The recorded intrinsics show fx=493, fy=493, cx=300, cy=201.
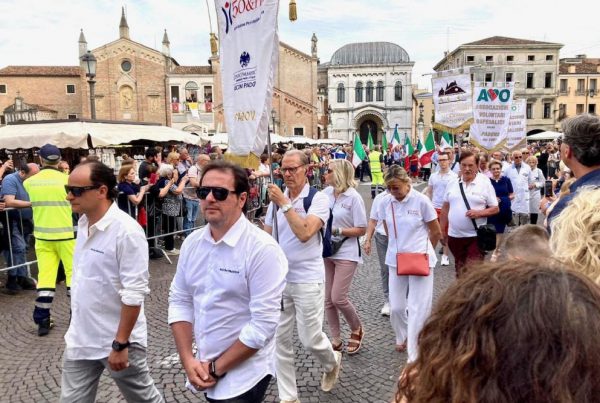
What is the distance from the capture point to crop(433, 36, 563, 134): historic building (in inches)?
2729

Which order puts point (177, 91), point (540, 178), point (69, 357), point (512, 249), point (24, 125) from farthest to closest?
point (177, 91)
point (24, 125)
point (540, 178)
point (69, 357)
point (512, 249)

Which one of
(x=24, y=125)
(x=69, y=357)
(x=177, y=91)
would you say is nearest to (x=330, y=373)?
(x=69, y=357)

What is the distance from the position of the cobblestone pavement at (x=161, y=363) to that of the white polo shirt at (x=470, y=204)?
1.29 m

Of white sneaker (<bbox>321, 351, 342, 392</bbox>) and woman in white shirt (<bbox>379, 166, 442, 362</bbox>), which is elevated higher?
woman in white shirt (<bbox>379, 166, 442, 362</bbox>)

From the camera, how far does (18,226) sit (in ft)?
25.8

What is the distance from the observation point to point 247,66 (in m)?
3.49

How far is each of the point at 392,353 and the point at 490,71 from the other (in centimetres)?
7344

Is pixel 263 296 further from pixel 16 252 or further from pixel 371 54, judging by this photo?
pixel 371 54

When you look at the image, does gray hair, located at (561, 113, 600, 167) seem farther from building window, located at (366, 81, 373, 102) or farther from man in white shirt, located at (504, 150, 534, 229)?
building window, located at (366, 81, 373, 102)

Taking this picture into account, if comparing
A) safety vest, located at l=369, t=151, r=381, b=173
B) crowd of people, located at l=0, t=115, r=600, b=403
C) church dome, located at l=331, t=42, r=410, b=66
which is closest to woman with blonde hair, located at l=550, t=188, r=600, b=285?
crowd of people, located at l=0, t=115, r=600, b=403

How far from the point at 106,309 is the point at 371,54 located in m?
76.8

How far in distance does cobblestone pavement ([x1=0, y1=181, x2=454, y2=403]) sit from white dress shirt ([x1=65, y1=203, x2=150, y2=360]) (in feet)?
4.53

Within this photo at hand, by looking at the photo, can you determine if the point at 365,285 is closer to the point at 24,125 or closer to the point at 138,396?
the point at 138,396

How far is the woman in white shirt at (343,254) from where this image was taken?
4.75m
